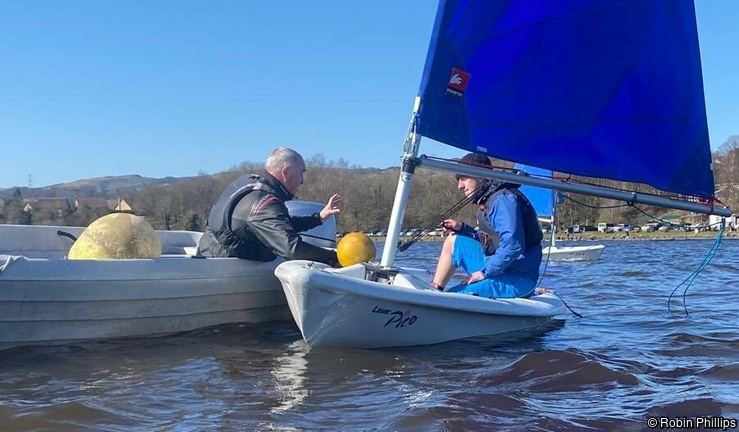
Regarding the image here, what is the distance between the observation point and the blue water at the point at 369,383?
369cm

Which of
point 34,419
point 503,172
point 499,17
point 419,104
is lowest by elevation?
point 34,419

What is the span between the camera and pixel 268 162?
263 inches

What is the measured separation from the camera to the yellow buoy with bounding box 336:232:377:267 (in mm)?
6355

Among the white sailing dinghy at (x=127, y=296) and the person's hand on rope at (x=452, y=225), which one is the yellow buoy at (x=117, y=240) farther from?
the person's hand on rope at (x=452, y=225)

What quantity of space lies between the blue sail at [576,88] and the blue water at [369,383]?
151cm

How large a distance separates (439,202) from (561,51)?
21272 mm

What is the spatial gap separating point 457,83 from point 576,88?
111cm

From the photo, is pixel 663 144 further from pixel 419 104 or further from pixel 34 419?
pixel 34 419

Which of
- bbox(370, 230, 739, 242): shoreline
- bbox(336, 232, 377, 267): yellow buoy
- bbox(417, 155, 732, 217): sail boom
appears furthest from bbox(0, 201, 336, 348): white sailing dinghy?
bbox(370, 230, 739, 242): shoreline

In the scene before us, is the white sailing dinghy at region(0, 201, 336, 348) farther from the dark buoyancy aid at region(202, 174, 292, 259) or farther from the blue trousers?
the blue trousers

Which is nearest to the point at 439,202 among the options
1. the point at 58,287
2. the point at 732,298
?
the point at 732,298

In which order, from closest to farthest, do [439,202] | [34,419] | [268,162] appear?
[34,419] < [268,162] < [439,202]

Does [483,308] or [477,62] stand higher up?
[477,62]

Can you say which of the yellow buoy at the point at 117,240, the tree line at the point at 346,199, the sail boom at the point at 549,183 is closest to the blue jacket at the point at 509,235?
the sail boom at the point at 549,183
